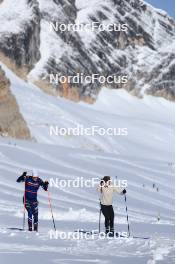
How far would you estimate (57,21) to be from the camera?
419ft

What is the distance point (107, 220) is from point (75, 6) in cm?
13447

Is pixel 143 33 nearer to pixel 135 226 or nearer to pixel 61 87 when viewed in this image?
pixel 61 87

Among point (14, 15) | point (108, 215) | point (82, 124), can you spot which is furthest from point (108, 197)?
point (14, 15)

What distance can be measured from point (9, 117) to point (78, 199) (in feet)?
87.2

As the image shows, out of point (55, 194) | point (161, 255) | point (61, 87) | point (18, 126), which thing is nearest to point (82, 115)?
point (18, 126)

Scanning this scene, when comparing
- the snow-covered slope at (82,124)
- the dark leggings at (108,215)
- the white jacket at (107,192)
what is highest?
the snow-covered slope at (82,124)

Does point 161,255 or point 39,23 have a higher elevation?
point 39,23

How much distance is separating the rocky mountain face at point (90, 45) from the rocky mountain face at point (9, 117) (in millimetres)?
57038

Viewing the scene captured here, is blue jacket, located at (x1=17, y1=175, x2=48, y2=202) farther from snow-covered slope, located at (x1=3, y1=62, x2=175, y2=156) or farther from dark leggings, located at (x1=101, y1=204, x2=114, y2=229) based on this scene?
snow-covered slope, located at (x1=3, y1=62, x2=175, y2=156)

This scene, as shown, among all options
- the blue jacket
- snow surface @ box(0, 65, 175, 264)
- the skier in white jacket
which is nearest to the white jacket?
the skier in white jacket

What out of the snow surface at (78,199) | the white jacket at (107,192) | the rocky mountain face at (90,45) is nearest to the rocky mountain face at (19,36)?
the rocky mountain face at (90,45)

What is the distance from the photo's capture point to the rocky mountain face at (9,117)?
1857 inches

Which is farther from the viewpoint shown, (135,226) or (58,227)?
(135,226)

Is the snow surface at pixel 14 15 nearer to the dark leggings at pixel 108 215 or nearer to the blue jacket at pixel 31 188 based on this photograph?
the blue jacket at pixel 31 188
